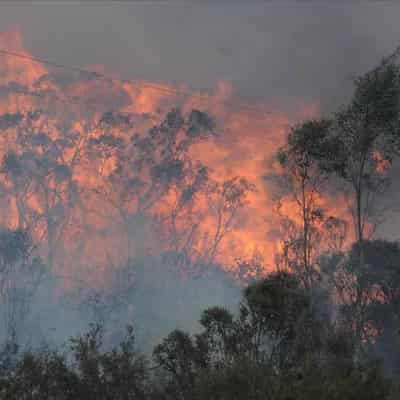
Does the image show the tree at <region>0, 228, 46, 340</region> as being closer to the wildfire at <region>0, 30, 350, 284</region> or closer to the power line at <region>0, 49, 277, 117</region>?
the wildfire at <region>0, 30, 350, 284</region>

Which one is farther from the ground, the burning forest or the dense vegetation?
the burning forest

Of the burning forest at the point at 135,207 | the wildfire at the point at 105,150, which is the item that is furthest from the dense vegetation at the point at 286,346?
the wildfire at the point at 105,150

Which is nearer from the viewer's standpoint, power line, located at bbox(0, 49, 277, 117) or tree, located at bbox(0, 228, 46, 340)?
tree, located at bbox(0, 228, 46, 340)

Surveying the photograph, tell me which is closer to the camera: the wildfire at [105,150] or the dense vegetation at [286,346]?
the dense vegetation at [286,346]

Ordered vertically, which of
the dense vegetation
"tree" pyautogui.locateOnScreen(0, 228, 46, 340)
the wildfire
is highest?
the wildfire

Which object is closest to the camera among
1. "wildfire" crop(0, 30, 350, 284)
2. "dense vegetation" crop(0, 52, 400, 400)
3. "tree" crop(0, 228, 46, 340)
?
"dense vegetation" crop(0, 52, 400, 400)

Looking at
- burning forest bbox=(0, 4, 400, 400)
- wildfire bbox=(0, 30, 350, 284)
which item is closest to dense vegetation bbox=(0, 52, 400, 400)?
burning forest bbox=(0, 4, 400, 400)

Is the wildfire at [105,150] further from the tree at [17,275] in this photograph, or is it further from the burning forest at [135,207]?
the tree at [17,275]

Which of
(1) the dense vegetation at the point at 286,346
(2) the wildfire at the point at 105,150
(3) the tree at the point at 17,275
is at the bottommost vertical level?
(1) the dense vegetation at the point at 286,346

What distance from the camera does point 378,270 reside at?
4428cm

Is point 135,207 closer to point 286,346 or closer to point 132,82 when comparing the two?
point 132,82

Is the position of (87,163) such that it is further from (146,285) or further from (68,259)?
(146,285)

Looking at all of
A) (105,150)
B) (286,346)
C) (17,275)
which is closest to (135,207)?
(105,150)

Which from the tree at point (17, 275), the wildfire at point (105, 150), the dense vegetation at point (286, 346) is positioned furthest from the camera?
the wildfire at point (105, 150)
